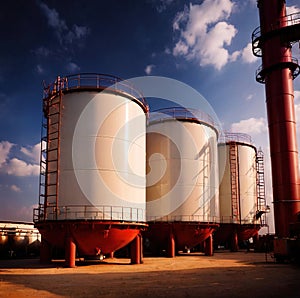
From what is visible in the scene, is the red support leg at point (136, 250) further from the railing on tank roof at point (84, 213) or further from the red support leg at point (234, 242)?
the red support leg at point (234, 242)

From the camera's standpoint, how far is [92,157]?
20.5 metres

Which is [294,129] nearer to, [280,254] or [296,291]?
[280,254]

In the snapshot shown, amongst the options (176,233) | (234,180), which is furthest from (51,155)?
(234,180)

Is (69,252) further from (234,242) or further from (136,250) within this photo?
(234,242)

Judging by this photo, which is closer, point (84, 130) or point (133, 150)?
point (84, 130)

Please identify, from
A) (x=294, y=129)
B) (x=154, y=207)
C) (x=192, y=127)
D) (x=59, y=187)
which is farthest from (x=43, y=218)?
(x=294, y=129)

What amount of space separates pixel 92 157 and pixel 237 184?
73.6 ft

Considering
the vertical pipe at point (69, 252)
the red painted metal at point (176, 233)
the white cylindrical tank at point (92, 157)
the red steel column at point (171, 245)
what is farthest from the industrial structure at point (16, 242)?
the vertical pipe at point (69, 252)

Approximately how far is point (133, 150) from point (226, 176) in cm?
1924

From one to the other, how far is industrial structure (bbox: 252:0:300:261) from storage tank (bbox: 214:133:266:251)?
39.9ft

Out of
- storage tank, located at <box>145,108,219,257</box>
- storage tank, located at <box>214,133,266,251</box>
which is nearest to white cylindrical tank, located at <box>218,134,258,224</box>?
storage tank, located at <box>214,133,266,251</box>

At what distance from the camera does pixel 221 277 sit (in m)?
15.9

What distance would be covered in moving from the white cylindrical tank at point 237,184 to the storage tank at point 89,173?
18.1 meters

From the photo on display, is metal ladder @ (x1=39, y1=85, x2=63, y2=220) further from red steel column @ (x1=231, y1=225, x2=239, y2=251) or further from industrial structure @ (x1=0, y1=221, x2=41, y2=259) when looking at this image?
red steel column @ (x1=231, y1=225, x2=239, y2=251)
